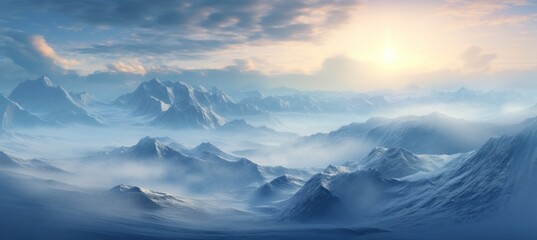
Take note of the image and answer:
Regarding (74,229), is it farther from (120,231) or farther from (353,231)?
(353,231)

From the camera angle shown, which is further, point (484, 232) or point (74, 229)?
point (74, 229)

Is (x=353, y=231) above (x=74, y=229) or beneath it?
above

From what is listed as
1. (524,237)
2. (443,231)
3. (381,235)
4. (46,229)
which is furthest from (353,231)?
(46,229)

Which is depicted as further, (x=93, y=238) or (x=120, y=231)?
(x=120, y=231)

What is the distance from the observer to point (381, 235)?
639ft

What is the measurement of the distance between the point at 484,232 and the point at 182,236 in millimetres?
139044

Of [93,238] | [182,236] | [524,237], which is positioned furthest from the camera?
[182,236]

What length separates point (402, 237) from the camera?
192 meters

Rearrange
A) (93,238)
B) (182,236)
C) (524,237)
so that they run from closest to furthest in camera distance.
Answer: (524,237)
(93,238)
(182,236)

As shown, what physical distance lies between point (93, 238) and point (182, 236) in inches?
1541

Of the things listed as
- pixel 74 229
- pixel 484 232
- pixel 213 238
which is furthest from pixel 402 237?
pixel 74 229

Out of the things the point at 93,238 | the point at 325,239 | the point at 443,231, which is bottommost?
the point at 93,238

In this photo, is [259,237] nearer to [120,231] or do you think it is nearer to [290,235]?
[290,235]

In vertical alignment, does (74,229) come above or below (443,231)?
below
